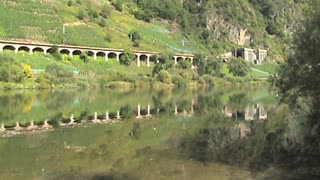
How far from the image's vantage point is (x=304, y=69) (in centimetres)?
2423

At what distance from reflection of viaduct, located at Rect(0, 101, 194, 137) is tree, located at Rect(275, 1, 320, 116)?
18890 millimetres

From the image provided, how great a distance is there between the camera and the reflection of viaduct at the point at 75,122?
3553 cm

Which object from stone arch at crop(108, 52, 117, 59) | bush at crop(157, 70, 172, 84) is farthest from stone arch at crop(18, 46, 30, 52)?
bush at crop(157, 70, 172, 84)

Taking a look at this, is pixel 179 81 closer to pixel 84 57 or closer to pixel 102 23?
pixel 84 57

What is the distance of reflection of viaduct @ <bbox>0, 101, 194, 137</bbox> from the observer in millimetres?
35534

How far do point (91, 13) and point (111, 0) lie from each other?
132 feet

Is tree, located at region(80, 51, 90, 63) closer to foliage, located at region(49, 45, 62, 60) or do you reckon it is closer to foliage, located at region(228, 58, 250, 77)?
foliage, located at region(49, 45, 62, 60)

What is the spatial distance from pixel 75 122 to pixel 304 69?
23.2 m

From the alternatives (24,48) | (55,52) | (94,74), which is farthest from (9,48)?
(94,74)

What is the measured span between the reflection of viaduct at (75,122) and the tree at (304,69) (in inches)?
744

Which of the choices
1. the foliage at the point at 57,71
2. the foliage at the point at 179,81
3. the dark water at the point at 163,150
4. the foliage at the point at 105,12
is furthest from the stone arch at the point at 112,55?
the dark water at the point at 163,150

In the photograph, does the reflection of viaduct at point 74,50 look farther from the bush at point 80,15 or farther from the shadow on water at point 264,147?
the shadow on water at point 264,147

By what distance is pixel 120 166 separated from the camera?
22203mm

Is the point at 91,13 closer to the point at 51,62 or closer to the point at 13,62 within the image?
the point at 51,62
